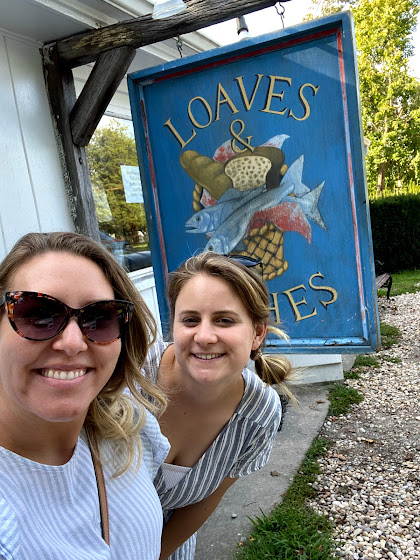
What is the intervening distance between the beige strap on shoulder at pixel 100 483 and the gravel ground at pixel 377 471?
2.14 m

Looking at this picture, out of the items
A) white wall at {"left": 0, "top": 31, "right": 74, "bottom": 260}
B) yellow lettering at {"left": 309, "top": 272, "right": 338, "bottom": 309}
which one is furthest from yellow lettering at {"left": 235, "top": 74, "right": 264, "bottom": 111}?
white wall at {"left": 0, "top": 31, "right": 74, "bottom": 260}

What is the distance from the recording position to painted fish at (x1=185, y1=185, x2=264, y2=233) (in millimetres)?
2623

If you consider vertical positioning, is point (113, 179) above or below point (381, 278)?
above

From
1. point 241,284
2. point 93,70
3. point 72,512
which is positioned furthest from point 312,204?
point 72,512

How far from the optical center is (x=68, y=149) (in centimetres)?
293

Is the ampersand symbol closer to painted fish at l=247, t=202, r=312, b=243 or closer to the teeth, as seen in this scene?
painted fish at l=247, t=202, r=312, b=243

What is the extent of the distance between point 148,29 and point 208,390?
1930 millimetres

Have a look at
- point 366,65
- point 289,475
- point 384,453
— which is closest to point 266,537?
point 289,475

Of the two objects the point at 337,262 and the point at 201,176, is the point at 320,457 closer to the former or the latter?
the point at 337,262

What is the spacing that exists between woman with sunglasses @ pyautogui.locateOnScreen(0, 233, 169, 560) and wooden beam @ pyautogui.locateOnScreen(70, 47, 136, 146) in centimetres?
181

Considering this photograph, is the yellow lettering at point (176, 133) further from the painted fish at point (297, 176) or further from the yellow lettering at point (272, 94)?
the painted fish at point (297, 176)

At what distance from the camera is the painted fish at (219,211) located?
2.62 meters

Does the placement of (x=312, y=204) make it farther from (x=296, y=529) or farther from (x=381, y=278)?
(x=381, y=278)

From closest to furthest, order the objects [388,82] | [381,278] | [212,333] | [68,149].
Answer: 1. [212,333]
2. [68,149]
3. [381,278]
4. [388,82]
